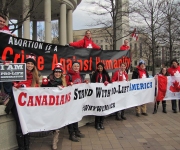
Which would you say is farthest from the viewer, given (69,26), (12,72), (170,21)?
(69,26)

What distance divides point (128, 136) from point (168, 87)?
11.4 ft

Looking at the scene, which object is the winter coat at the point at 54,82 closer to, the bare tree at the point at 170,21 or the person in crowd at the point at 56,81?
the person in crowd at the point at 56,81

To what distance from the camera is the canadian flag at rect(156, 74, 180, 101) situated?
7.83 meters

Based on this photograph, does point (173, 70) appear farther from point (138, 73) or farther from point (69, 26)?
point (69, 26)

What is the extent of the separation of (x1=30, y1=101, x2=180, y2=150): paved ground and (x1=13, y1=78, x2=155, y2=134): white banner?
0.48m

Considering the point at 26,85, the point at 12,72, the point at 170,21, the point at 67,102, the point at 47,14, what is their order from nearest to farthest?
the point at 12,72 < the point at 26,85 < the point at 67,102 < the point at 170,21 < the point at 47,14

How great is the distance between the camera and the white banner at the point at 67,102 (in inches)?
161

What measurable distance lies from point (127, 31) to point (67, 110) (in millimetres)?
15046

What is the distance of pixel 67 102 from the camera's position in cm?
472

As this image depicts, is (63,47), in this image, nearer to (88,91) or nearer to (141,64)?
(88,91)

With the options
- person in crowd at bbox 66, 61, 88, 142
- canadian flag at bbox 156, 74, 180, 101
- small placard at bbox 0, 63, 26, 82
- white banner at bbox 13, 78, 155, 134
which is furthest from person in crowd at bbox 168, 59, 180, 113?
small placard at bbox 0, 63, 26, 82

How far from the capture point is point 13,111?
13.3 feet

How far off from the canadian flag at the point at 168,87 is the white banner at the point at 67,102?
1.20 m

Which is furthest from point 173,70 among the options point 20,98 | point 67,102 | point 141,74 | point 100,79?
Answer: point 20,98
